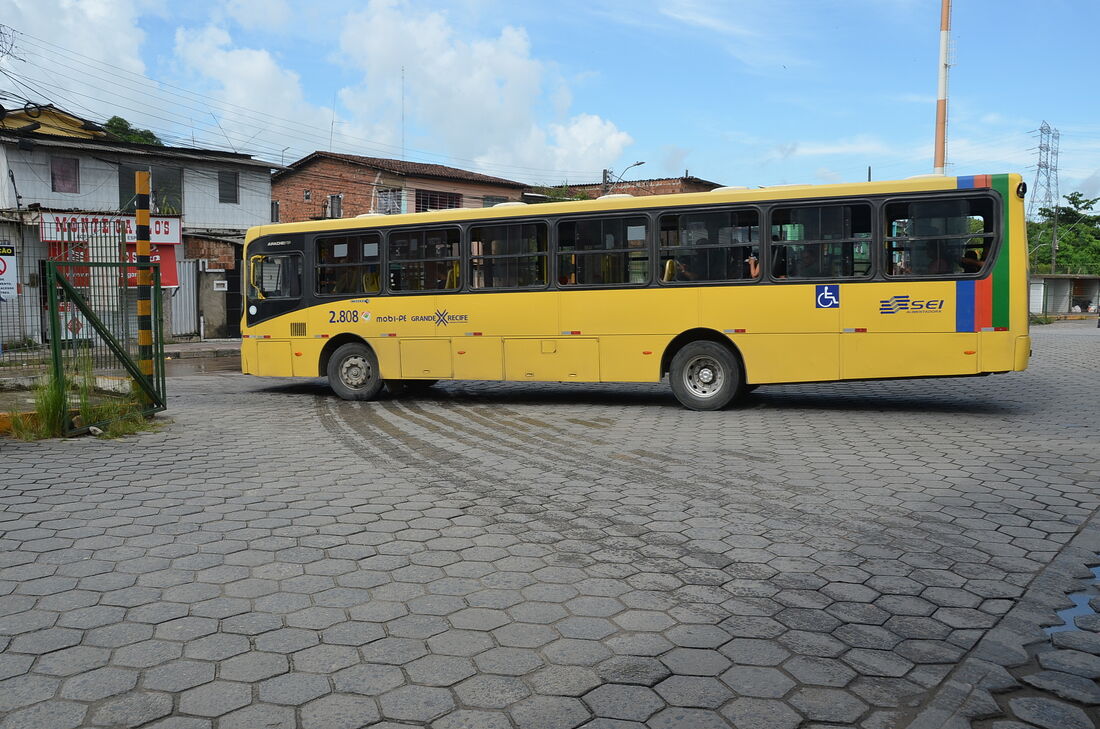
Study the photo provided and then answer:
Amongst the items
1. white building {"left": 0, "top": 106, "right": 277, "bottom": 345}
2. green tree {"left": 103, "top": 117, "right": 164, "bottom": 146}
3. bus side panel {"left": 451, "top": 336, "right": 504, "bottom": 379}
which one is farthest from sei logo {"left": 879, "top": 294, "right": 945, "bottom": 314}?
green tree {"left": 103, "top": 117, "right": 164, "bottom": 146}

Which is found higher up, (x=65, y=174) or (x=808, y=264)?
(x=65, y=174)

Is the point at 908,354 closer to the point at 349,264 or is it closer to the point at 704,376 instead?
the point at 704,376

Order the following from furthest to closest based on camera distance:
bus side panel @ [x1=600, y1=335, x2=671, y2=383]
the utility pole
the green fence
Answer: the utility pole, bus side panel @ [x1=600, y1=335, x2=671, y2=383], the green fence

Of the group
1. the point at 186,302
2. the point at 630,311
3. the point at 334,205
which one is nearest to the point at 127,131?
the point at 334,205

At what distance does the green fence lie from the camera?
9.33 metres

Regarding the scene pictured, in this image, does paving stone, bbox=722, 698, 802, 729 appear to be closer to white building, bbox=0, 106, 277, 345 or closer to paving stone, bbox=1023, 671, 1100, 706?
paving stone, bbox=1023, 671, 1100, 706

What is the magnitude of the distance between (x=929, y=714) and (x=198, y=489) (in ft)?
18.0

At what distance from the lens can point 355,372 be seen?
1378 cm

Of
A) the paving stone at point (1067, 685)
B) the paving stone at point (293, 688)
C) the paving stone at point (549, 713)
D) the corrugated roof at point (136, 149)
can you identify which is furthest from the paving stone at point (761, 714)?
the corrugated roof at point (136, 149)

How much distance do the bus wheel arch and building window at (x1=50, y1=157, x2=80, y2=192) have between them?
27.9m

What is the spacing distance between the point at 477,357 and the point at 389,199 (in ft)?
123

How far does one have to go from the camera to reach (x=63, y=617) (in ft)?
12.9

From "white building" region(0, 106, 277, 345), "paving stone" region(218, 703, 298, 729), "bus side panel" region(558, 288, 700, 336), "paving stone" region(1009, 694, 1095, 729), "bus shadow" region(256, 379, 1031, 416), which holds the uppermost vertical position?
"white building" region(0, 106, 277, 345)

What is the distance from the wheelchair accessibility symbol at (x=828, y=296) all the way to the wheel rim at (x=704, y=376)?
A: 1.53 m
